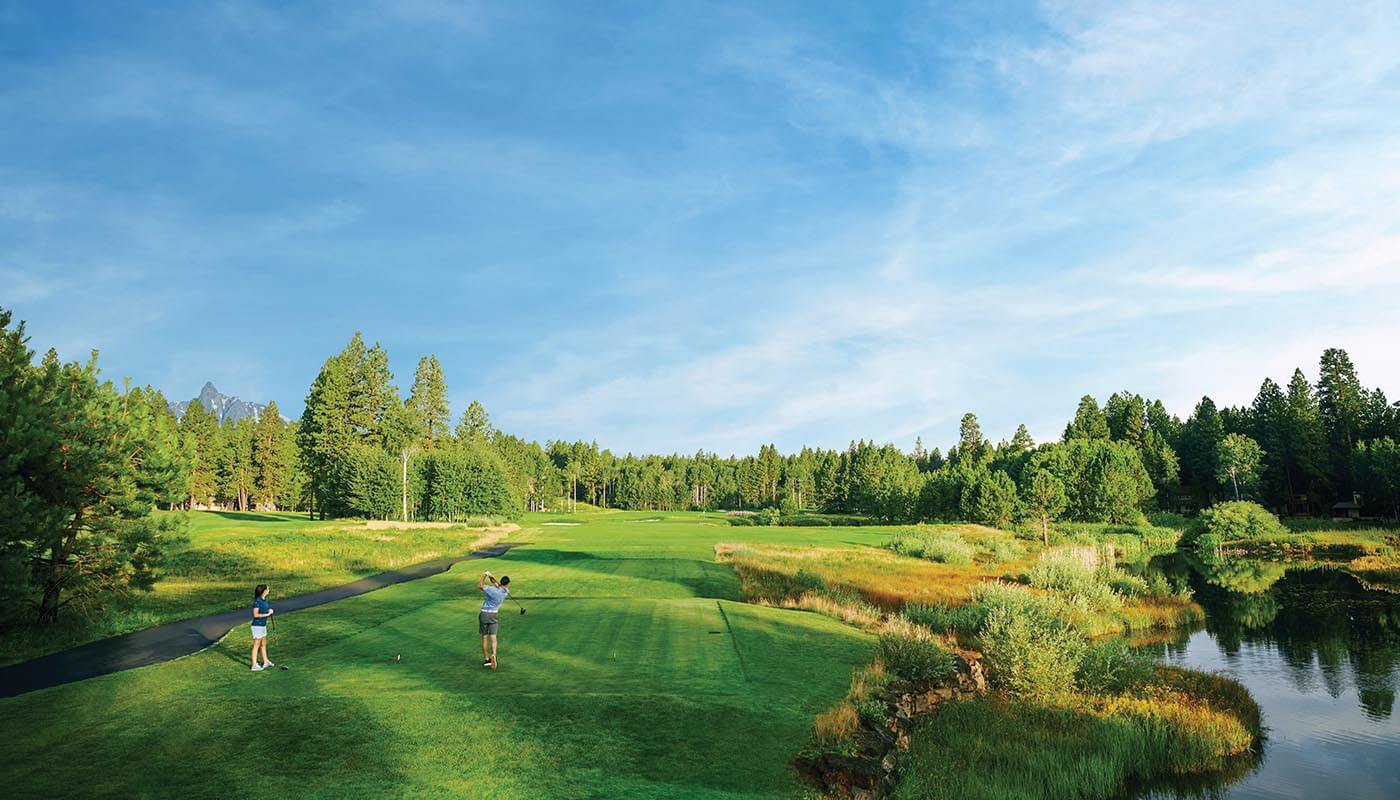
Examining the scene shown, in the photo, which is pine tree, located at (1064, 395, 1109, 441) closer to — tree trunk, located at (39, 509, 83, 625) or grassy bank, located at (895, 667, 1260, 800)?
grassy bank, located at (895, 667, 1260, 800)

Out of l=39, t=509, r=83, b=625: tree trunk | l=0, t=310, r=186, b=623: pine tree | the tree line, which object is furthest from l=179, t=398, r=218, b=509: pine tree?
l=39, t=509, r=83, b=625: tree trunk

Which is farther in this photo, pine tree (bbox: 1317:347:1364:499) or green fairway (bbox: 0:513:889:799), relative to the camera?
pine tree (bbox: 1317:347:1364:499)

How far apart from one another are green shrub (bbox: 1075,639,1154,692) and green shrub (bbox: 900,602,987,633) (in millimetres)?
5337

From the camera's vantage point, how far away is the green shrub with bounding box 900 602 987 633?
30.4m

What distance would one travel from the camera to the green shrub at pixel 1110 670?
23.2 meters

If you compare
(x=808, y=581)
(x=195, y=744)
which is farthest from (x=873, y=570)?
(x=195, y=744)

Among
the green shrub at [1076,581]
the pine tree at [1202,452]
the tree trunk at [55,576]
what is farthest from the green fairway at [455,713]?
the pine tree at [1202,452]

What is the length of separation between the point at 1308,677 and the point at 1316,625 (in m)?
12.8

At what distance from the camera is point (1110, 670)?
2434cm

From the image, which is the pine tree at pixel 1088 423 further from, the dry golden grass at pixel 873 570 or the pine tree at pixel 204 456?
the pine tree at pixel 204 456

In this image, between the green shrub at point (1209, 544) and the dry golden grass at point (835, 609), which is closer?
the dry golden grass at point (835, 609)

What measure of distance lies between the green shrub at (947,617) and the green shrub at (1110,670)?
17.5ft

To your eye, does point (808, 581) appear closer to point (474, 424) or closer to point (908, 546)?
point (908, 546)

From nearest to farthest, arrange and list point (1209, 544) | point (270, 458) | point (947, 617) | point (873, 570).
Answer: point (947, 617) < point (873, 570) < point (1209, 544) < point (270, 458)
